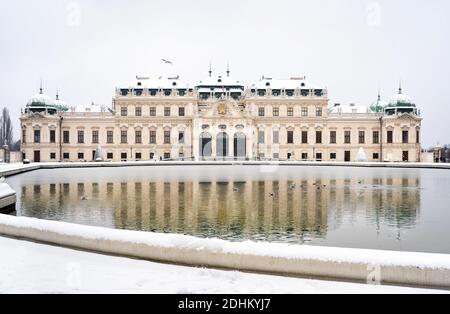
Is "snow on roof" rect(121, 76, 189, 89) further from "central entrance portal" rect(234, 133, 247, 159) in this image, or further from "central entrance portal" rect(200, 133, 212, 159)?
"central entrance portal" rect(234, 133, 247, 159)

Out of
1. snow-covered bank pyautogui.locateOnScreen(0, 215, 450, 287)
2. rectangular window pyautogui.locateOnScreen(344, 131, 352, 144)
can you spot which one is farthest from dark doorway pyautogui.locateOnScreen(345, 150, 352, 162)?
snow-covered bank pyautogui.locateOnScreen(0, 215, 450, 287)

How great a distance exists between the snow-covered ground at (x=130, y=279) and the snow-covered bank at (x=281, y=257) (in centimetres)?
21

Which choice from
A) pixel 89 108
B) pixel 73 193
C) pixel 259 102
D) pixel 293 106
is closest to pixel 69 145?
pixel 89 108

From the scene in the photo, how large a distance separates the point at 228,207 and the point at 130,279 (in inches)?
378

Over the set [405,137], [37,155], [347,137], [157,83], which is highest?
[157,83]

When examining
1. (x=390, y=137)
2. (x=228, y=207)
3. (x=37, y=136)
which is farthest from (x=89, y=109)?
(x=228, y=207)

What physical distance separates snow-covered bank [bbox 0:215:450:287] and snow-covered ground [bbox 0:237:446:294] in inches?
8.4

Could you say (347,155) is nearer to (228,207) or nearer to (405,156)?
(405,156)

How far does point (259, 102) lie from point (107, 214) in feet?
182

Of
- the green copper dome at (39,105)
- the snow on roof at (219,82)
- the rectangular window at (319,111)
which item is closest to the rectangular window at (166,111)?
the snow on roof at (219,82)

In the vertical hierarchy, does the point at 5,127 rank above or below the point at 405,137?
above

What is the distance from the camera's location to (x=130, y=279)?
7.52 m

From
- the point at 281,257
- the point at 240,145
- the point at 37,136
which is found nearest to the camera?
the point at 281,257
